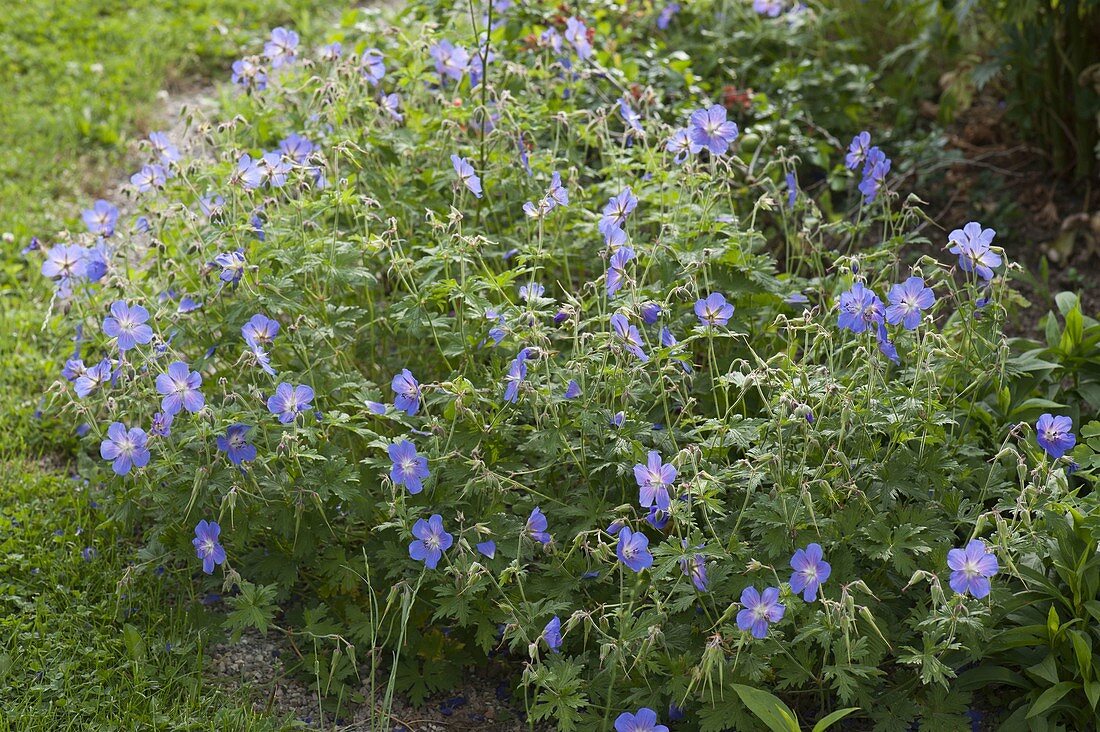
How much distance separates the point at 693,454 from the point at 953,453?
72 cm

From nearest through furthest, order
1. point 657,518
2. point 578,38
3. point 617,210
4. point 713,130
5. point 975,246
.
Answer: point 657,518 < point 975,246 < point 617,210 < point 713,130 < point 578,38

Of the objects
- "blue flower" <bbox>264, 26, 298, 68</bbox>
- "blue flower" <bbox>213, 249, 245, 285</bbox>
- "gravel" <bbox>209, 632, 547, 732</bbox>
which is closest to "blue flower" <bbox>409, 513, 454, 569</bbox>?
"gravel" <bbox>209, 632, 547, 732</bbox>

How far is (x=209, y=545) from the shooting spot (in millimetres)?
2475

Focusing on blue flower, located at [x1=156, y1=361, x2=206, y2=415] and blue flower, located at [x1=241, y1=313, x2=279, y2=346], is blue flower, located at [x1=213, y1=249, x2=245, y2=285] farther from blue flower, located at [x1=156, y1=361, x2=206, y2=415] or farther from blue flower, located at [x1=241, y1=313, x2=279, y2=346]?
blue flower, located at [x1=156, y1=361, x2=206, y2=415]

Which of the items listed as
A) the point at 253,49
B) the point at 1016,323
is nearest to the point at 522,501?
the point at 1016,323

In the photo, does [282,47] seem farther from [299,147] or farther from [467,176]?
[467,176]

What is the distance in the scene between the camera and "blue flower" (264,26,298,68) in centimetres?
342

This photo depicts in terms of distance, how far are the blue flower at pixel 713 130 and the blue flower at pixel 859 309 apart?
24.2 inches

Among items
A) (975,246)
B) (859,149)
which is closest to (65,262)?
(859,149)

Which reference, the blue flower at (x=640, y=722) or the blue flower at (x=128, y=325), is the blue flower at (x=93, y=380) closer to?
the blue flower at (x=128, y=325)

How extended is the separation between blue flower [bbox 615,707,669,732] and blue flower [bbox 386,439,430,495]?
60 centimetres

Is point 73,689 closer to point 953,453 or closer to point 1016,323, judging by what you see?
point 953,453

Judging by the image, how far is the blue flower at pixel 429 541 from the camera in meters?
2.35

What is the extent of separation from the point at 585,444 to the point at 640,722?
59cm
